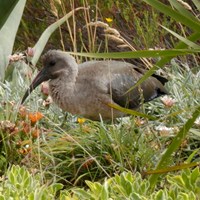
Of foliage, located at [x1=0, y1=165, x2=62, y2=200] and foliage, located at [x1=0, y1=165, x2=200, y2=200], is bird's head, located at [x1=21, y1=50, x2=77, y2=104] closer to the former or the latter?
foliage, located at [x1=0, y1=165, x2=62, y2=200]

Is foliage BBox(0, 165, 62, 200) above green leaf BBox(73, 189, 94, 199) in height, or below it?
below

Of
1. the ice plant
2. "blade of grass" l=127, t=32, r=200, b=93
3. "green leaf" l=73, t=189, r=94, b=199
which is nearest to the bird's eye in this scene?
the ice plant

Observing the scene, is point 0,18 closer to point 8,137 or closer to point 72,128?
point 8,137

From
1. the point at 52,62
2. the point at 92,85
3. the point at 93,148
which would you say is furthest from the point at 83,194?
the point at 52,62

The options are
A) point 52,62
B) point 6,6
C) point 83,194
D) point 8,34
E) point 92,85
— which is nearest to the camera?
point 83,194

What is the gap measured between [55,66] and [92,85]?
1.15ft

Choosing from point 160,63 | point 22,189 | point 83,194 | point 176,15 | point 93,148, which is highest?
point 176,15

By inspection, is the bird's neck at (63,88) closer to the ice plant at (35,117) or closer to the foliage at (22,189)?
the ice plant at (35,117)

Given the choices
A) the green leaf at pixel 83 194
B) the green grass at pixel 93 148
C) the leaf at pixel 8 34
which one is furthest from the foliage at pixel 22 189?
the leaf at pixel 8 34

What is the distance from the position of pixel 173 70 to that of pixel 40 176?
2507 mm

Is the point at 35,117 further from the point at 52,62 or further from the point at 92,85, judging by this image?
the point at 52,62

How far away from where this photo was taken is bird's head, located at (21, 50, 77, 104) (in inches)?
224

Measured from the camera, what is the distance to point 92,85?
18.3ft

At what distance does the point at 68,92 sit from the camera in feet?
18.4
